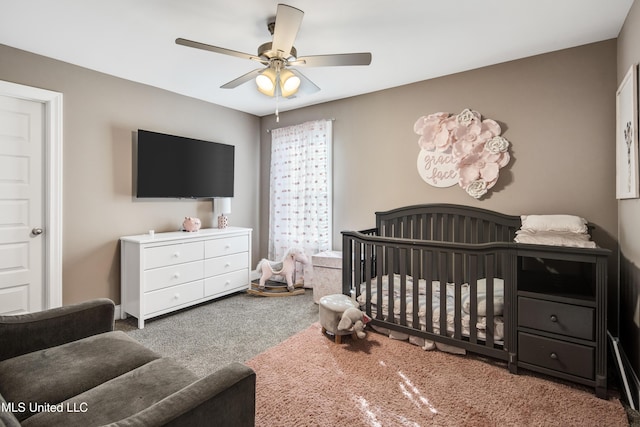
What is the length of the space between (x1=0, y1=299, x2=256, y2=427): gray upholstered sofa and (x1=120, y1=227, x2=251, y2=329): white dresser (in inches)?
47.2

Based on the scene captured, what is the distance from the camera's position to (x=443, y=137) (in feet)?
10.0

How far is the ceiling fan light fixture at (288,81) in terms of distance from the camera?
87.5 inches

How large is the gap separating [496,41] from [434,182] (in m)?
1.27

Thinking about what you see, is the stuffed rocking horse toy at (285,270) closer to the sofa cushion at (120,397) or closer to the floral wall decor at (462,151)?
the floral wall decor at (462,151)

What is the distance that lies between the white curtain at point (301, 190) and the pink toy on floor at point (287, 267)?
0.16 meters

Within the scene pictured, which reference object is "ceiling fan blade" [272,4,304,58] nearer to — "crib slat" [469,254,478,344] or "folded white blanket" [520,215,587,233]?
"crib slat" [469,254,478,344]

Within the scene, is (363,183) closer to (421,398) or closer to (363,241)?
(363,241)

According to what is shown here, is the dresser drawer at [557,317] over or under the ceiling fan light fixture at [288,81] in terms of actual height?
under

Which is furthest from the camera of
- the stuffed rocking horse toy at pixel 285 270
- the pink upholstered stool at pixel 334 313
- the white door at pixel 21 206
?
the stuffed rocking horse toy at pixel 285 270

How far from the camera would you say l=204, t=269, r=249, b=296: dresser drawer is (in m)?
3.39

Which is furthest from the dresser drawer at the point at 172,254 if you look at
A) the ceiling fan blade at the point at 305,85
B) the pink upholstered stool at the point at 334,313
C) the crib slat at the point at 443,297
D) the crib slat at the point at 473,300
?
the crib slat at the point at 473,300

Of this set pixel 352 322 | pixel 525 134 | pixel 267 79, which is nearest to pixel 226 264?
pixel 352 322

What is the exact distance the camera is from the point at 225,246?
11.7 feet

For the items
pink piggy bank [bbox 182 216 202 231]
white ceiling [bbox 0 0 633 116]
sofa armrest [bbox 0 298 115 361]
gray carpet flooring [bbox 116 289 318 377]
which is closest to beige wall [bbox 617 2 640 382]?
white ceiling [bbox 0 0 633 116]
